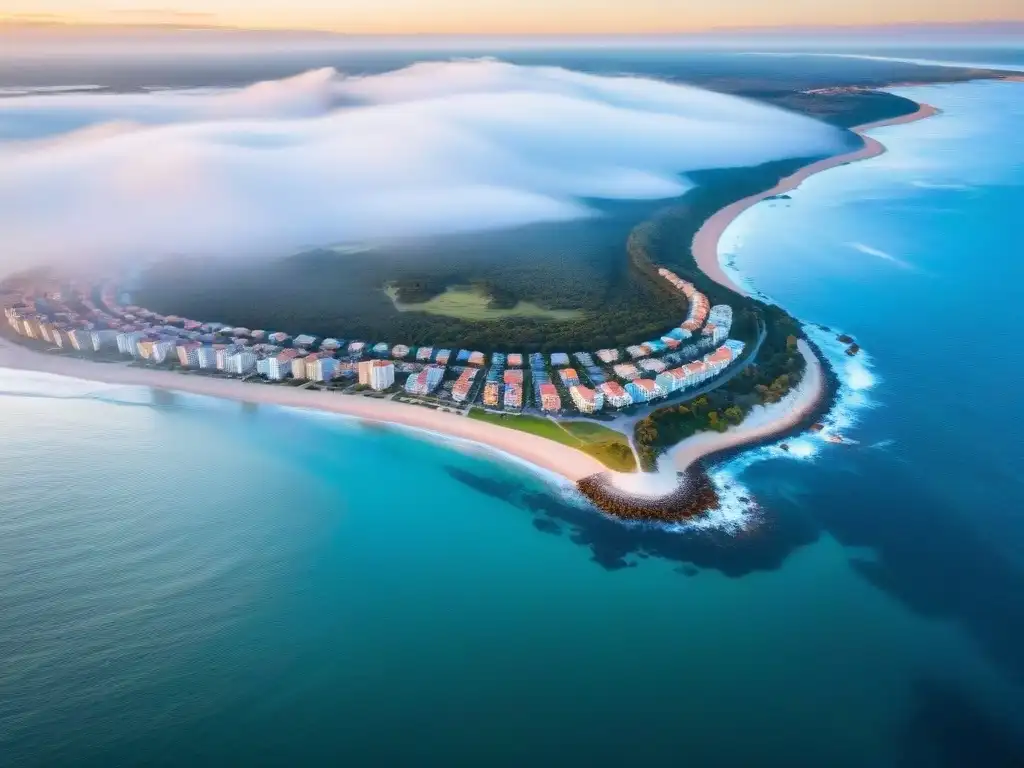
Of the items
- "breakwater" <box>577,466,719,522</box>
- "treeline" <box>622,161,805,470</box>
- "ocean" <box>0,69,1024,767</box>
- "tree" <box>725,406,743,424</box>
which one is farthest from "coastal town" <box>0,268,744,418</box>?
"breakwater" <box>577,466,719,522</box>

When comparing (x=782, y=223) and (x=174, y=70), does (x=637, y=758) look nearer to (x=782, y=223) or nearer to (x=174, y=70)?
(x=782, y=223)

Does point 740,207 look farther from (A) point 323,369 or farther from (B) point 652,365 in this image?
(A) point 323,369

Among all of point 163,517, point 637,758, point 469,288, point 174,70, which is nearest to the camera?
point 637,758

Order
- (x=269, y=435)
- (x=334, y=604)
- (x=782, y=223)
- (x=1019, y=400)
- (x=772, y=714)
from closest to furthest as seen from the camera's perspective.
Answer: (x=772, y=714) → (x=334, y=604) → (x=269, y=435) → (x=1019, y=400) → (x=782, y=223)

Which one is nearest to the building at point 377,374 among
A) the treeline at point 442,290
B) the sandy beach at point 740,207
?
the treeline at point 442,290

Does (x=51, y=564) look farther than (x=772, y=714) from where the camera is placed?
Yes

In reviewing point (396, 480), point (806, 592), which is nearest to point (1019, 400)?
point (806, 592)
